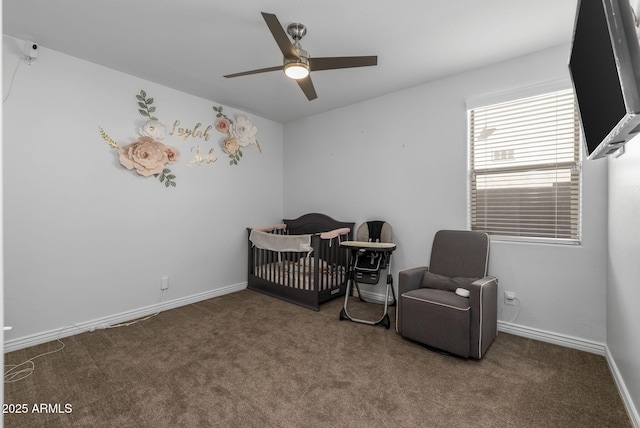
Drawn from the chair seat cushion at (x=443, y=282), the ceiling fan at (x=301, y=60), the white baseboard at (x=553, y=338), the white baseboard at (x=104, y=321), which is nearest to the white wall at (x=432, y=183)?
the white baseboard at (x=553, y=338)

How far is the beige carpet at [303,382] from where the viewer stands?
1.70 m

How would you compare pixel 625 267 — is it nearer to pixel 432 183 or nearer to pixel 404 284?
pixel 404 284

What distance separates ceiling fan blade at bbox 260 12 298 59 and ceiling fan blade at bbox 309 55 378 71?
0.22 m

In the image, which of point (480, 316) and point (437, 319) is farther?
point (437, 319)

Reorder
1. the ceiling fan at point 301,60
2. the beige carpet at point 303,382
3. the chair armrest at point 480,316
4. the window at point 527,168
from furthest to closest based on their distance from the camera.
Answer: the window at point 527,168
the chair armrest at point 480,316
the ceiling fan at point 301,60
the beige carpet at point 303,382

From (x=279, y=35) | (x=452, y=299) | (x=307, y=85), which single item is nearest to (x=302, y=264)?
(x=452, y=299)

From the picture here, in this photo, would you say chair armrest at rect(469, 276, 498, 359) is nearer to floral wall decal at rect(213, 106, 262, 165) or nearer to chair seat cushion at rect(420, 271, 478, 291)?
chair seat cushion at rect(420, 271, 478, 291)

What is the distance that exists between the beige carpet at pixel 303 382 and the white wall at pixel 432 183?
44 cm

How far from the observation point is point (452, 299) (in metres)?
2.35

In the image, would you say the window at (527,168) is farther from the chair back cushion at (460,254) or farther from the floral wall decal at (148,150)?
the floral wall decal at (148,150)

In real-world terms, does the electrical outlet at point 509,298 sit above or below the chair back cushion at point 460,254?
below

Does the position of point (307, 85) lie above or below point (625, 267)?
above

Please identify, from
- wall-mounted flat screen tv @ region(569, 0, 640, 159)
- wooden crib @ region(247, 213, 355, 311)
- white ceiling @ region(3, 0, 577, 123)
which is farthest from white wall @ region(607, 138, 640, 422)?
wooden crib @ region(247, 213, 355, 311)

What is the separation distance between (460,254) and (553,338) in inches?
37.6
